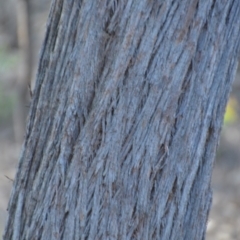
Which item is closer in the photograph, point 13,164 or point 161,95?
point 161,95

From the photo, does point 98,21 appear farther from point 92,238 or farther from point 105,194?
point 92,238

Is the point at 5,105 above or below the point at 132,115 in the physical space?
above

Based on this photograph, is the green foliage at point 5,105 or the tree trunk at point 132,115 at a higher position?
the green foliage at point 5,105

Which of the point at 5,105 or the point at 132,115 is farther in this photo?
the point at 5,105

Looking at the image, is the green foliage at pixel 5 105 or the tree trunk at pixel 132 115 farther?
the green foliage at pixel 5 105

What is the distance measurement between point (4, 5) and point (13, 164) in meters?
4.19

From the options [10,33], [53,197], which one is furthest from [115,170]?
[10,33]

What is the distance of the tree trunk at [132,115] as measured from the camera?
2.39m

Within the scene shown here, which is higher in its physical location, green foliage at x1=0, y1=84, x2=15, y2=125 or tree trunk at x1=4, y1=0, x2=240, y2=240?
green foliage at x1=0, y1=84, x2=15, y2=125

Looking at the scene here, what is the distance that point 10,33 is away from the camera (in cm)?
1264

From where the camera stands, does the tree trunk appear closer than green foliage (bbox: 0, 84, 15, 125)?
Yes

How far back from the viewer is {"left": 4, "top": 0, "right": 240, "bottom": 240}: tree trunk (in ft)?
7.83

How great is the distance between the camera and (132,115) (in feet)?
7.91

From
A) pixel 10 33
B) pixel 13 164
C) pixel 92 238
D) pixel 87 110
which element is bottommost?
pixel 92 238
